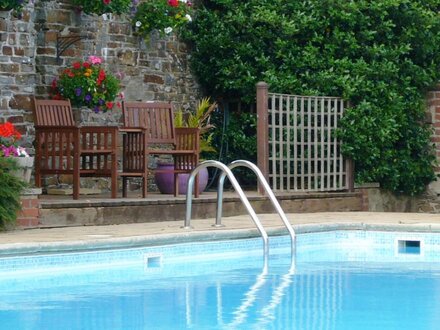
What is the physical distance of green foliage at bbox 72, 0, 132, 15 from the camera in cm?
1175

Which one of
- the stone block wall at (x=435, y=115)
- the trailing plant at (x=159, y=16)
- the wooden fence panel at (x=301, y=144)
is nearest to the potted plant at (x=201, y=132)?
the wooden fence panel at (x=301, y=144)

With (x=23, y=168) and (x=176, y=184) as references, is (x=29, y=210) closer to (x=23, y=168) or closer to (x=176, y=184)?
(x=23, y=168)

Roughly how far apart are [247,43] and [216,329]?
25.0 feet

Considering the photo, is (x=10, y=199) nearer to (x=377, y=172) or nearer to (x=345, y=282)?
(x=345, y=282)

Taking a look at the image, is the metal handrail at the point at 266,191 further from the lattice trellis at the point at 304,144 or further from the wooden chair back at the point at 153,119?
the lattice trellis at the point at 304,144

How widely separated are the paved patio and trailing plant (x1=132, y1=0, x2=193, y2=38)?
7.76 feet

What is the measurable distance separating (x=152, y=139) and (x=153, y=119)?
1.21 ft

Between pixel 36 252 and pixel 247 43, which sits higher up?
pixel 247 43

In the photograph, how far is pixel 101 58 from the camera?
12523 millimetres

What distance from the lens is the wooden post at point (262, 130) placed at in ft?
41.6

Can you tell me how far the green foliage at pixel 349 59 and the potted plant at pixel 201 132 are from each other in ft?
1.16

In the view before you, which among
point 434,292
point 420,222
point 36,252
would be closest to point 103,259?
point 36,252

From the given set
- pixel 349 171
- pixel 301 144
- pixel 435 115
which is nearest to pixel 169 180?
pixel 301 144

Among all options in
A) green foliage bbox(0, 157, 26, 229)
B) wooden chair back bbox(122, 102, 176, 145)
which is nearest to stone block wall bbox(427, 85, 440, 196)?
wooden chair back bbox(122, 102, 176, 145)
